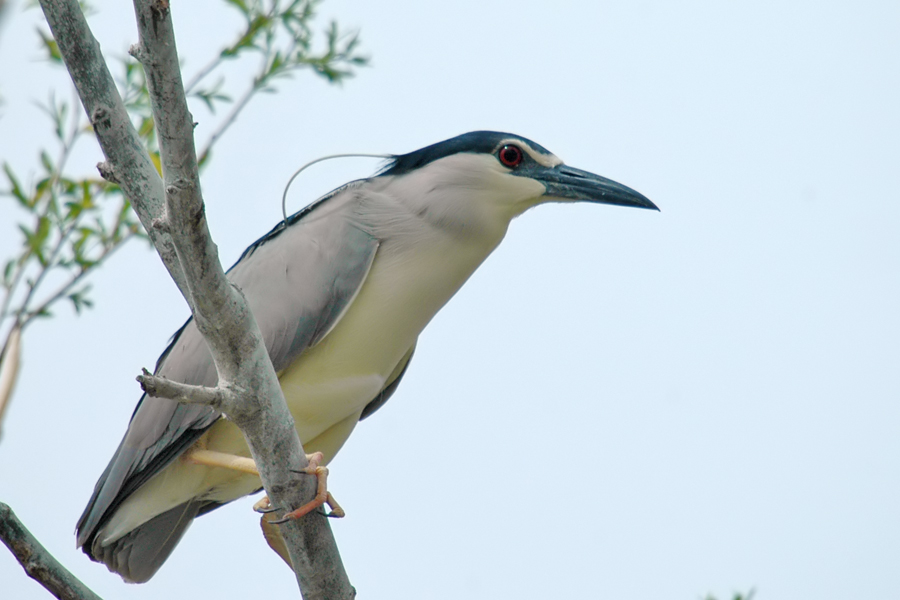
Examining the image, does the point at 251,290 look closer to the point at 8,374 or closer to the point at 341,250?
the point at 341,250

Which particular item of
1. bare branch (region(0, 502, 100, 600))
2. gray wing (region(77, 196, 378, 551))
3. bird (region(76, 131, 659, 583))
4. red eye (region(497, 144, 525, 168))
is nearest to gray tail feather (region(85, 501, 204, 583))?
bird (region(76, 131, 659, 583))

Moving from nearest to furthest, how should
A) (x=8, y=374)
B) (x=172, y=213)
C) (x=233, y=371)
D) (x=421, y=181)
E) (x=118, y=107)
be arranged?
(x=172, y=213)
(x=233, y=371)
(x=118, y=107)
(x=8, y=374)
(x=421, y=181)

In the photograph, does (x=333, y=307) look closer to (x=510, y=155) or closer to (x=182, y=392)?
(x=510, y=155)

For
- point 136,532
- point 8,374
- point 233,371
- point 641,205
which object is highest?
point 641,205

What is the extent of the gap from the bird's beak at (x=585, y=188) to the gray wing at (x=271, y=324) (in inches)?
24.5

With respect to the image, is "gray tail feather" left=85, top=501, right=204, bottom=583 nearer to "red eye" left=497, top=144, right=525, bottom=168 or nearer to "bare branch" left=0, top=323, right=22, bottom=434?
"bare branch" left=0, top=323, right=22, bottom=434

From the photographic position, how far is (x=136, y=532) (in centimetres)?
276

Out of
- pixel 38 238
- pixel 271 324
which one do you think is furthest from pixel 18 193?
pixel 271 324

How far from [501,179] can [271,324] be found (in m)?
0.86

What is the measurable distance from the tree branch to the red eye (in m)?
1.23

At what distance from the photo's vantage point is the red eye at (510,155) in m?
2.90

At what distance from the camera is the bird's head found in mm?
2812

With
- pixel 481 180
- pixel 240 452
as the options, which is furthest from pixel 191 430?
pixel 481 180

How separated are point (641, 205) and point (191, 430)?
5.02ft
